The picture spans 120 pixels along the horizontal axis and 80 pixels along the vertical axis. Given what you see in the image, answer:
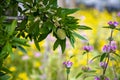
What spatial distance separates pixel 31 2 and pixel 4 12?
Result: 8.1 inches

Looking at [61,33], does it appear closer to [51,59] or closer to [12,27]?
[12,27]

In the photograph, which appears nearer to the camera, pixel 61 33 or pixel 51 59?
pixel 61 33

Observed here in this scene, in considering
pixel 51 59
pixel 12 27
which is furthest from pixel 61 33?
pixel 51 59

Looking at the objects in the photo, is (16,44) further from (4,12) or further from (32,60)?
(32,60)

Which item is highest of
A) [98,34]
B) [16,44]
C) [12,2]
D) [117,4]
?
[12,2]

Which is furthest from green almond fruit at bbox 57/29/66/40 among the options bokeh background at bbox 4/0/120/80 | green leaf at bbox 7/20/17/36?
bokeh background at bbox 4/0/120/80

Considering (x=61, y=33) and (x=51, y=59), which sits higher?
(x=61, y=33)

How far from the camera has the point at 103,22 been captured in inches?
265

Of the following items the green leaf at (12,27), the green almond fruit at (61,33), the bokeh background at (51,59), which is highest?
the green leaf at (12,27)

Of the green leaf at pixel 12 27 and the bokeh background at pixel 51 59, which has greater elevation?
the green leaf at pixel 12 27

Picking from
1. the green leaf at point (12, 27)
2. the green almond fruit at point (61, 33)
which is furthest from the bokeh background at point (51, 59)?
the green leaf at point (12, 27)

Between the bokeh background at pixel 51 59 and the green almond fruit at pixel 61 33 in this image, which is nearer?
the green almond fruit at pixel 61 33

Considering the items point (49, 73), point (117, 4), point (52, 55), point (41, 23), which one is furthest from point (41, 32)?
point (117, 4)

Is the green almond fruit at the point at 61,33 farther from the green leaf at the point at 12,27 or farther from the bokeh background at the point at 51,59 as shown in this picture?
the bokeh background at the point at 51,59
